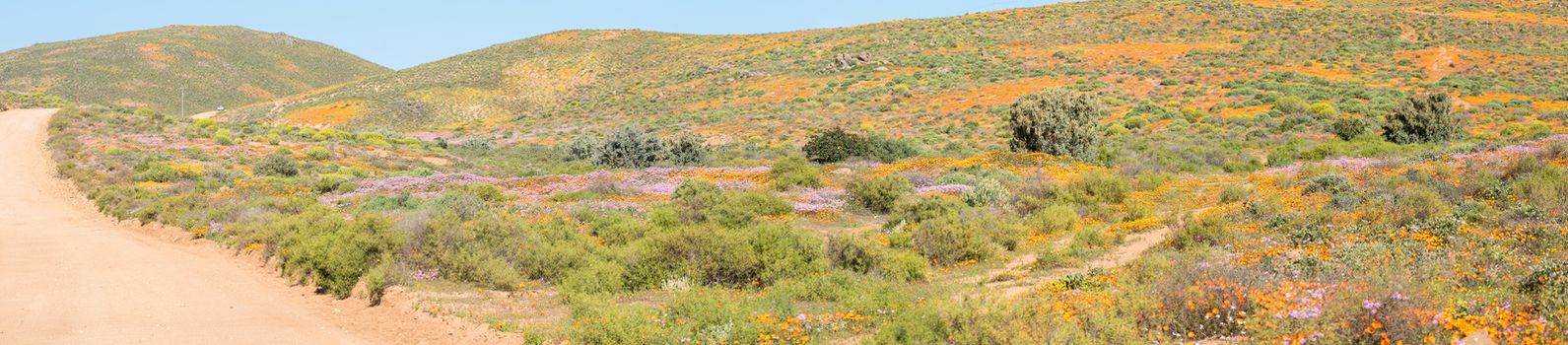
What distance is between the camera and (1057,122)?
26.8m

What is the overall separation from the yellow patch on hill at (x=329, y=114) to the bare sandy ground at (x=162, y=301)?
1907 inches

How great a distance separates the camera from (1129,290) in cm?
727

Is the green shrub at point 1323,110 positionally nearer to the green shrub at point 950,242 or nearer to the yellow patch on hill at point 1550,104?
the yellow patch on hill at point 1550,104

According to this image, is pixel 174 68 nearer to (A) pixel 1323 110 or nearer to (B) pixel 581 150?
(B) pixel 581 150

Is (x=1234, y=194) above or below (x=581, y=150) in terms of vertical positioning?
below

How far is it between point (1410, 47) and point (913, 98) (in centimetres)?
2963

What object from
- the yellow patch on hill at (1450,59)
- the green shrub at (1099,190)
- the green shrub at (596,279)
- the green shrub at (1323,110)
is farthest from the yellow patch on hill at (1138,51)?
the green shrub at (596,279)

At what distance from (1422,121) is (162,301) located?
1266 inches

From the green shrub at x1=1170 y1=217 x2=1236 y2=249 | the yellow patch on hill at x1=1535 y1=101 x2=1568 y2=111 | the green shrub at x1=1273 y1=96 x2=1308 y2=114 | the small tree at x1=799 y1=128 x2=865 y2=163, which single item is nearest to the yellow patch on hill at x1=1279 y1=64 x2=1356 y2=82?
the green shrub at x1=1273 y1=96 x2=1308 y2=114

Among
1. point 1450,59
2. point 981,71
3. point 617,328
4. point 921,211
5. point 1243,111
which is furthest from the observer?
point 981,71

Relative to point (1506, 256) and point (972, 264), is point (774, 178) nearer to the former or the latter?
point (972, 264)

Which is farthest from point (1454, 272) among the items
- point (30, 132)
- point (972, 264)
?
point (30, 132)

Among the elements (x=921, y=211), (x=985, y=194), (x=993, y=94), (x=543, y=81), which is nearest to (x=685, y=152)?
(x=985, y=194)

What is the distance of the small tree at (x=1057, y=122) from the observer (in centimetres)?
2666
